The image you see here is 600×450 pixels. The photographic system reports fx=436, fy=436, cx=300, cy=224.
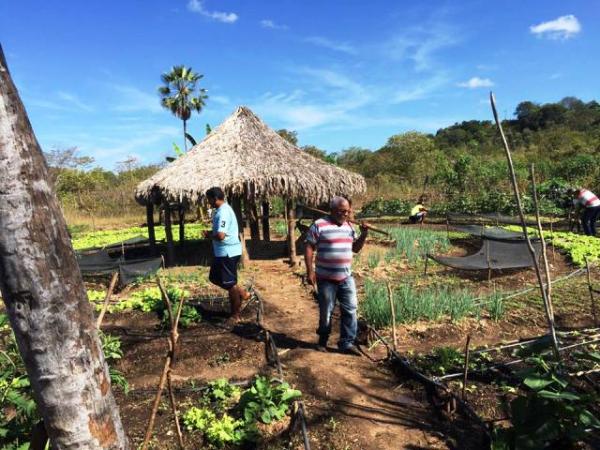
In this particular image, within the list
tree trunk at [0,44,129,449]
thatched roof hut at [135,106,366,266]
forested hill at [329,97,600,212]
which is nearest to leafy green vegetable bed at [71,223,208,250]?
thatched roof hut at [135,106,366,266]

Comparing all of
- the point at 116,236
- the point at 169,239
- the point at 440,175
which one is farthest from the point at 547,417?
the point at 440,175

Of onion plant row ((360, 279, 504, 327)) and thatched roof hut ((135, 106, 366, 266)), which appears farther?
thatched roof hut ((135, 106, 366, 266))

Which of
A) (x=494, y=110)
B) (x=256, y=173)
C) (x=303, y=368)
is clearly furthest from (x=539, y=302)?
(x=256, y=173)

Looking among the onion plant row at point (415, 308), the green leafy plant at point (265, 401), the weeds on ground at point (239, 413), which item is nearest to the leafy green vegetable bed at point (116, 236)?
the onion plant row at point (415, 308)

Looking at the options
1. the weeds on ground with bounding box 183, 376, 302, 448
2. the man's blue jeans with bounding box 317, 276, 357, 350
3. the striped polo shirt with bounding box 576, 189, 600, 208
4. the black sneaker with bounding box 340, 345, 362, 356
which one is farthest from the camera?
the striped polo shirt with bounding box 576, 189, 600, 208

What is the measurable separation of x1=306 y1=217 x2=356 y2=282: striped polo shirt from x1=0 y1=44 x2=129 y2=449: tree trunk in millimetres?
2759

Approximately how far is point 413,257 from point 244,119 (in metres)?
5.14

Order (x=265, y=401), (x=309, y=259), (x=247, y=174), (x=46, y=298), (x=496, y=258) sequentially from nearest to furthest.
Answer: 1. (x=46, y=298)
2. (x=265, y=401)
3. (x=309, y=259)
4. (x=496, y=258)
5. (x=247, y=174)

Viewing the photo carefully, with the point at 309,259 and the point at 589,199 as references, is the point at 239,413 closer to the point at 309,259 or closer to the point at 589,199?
the point at 309,259

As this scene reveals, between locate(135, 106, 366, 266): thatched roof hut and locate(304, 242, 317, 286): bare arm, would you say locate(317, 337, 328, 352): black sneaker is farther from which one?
locate(135, 106, 366, 266): thatched roof hut

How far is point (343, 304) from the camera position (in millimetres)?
4113

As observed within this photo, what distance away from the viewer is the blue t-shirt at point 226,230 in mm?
4738

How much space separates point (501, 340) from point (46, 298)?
15.0ft

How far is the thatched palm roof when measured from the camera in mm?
8922
